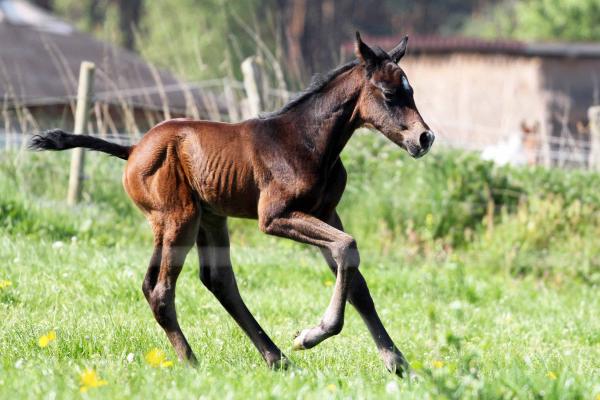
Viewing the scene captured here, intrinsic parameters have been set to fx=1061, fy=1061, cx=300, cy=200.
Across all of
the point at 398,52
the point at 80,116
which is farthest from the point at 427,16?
the point at 398,52

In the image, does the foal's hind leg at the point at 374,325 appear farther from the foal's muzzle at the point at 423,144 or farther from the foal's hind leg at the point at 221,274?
the foal's muzzle at the point at 423,144

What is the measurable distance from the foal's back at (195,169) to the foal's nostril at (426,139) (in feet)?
2.83

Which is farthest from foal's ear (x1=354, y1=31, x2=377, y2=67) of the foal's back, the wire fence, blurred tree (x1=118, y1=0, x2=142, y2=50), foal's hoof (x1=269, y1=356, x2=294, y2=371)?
blurred tree (x1=118, y1=0, x2=142, y2=50)

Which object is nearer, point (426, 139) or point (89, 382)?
point (89, 382)

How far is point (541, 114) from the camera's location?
2288 centimetres

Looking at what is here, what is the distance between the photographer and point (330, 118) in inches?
208

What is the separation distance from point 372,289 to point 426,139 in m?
3.16

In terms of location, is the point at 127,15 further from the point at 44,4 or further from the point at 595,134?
the point at 595,134

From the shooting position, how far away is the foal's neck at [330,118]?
5242 millimetres

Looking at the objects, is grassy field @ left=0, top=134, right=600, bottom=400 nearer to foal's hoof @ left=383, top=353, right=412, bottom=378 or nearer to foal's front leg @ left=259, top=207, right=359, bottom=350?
foal's hoof @ left=383, top=353, right=412, bottom=378

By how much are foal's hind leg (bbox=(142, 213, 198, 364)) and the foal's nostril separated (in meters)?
1.19

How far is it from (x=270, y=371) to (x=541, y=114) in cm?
1905

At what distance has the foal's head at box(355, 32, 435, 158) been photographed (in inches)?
201

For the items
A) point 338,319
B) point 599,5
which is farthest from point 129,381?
point 599,5
